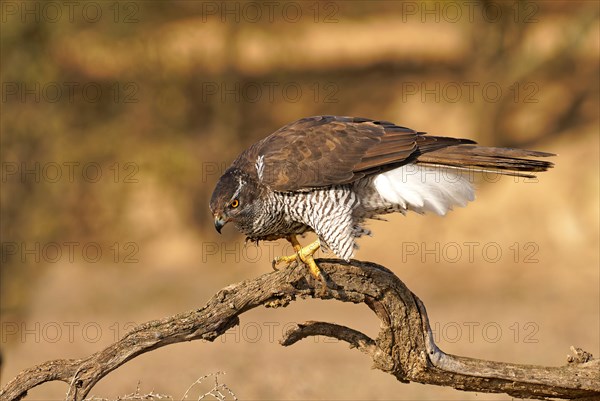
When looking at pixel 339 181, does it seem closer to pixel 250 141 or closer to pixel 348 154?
pixel 348 154

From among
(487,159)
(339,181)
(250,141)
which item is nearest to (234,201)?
(339,181)

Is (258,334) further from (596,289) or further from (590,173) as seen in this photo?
(590,173)

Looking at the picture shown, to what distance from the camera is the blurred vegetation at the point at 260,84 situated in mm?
16750

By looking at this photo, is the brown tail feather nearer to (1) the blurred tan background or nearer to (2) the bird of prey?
(2) the bird of prey

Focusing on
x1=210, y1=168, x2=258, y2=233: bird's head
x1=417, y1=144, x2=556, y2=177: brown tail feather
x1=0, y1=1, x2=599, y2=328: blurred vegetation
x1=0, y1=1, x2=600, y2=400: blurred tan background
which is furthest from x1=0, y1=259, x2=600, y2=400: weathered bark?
x1=0, y1=1, x2=599, y2=328: blurred vegetation

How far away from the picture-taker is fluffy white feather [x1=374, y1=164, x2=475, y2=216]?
5.81 meters

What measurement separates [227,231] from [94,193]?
290 centimetres

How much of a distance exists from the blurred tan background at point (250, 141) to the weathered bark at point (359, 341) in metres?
6.88

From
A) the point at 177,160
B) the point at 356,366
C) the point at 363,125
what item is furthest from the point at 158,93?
the point at 363,125

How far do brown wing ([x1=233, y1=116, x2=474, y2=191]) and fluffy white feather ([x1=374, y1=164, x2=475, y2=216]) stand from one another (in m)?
0.08

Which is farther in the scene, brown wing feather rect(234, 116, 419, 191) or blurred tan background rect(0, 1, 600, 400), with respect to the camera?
blurred tan background rect(0, 1, 600, 400)

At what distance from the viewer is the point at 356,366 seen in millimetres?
11547

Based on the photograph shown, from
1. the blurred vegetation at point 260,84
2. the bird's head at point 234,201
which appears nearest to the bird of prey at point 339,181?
the bird's head at point 234,201

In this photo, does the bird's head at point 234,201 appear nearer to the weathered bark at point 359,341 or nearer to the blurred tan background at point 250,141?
the weathered bark at point 359,341
